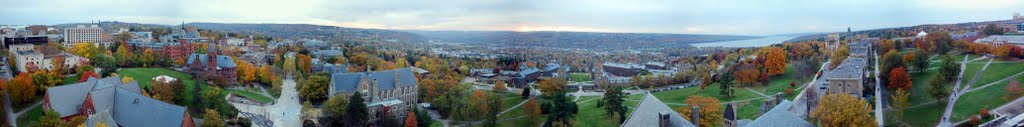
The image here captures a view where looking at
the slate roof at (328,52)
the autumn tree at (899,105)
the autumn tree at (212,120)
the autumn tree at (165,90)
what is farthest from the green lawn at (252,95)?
the autumn tree at (899,105)

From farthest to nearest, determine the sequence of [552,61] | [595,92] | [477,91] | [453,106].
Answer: [552,61] → [595,92] → [477,91] → [453,106]

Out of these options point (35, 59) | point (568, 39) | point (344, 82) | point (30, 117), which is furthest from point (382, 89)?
point (568, 39)

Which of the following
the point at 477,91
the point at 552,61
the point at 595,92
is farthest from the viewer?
the point at 552,61

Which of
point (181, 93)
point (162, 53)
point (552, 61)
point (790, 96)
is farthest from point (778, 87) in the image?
point (162, 53)

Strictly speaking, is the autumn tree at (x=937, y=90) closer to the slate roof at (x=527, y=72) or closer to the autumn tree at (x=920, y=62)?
the autumn tree at (x=920, y=62)

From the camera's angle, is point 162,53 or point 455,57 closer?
point 162,53

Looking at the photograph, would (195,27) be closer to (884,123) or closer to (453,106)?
(453,106)

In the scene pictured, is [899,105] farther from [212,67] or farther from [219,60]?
[219,60]
